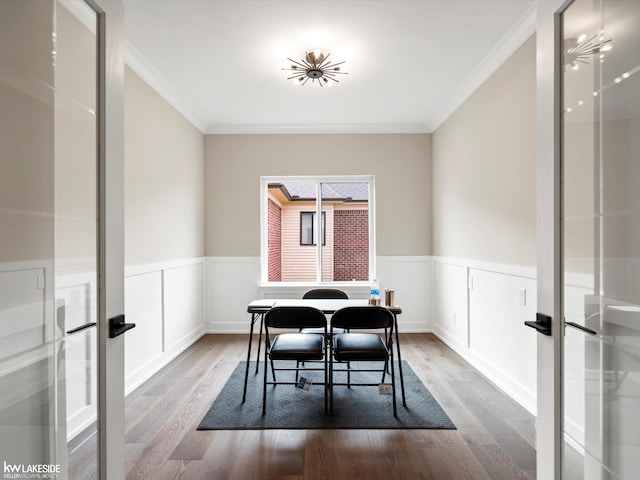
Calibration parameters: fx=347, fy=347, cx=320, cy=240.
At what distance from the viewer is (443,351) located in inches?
152

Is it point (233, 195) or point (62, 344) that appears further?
point (233, 195)

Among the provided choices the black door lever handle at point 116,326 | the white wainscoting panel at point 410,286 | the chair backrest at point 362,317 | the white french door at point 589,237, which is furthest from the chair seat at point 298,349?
the white wainscoting panel at point 410,286

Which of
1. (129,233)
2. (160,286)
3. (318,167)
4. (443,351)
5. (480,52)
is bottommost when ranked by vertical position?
(443,351)

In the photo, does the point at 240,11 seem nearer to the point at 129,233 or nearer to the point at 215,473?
the point at 129,233

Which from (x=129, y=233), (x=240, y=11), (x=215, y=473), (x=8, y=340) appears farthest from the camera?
(x=129, y=233)

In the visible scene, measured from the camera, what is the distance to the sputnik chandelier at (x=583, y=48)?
3.47 ft

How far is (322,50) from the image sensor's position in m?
2.88

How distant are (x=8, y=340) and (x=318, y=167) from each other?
4.15 meters

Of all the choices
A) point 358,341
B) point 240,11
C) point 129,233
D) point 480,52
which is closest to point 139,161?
point 129,233

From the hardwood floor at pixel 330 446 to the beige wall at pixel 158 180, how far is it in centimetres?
127

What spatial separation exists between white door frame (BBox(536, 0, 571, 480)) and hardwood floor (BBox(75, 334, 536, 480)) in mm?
738

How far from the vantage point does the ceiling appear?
237cm

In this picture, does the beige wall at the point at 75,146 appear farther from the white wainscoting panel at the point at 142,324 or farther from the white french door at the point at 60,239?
the white wainscoting panel at the point at 142,324

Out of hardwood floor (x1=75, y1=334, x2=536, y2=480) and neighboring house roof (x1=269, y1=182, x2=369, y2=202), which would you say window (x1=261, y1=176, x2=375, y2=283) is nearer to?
neighboring house roof (x1=269, y1=182, x2=369, y2=202)
